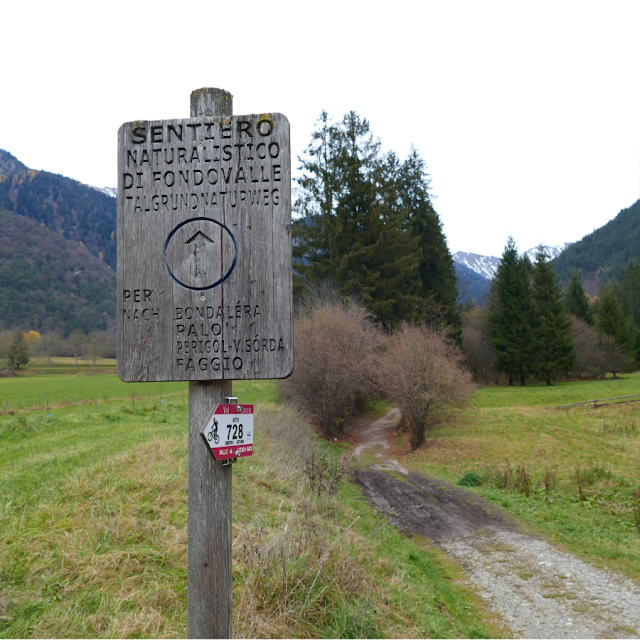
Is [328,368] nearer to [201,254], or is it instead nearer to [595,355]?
[201,254]

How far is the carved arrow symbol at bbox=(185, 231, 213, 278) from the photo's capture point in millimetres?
2160

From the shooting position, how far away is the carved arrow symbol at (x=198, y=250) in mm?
2160

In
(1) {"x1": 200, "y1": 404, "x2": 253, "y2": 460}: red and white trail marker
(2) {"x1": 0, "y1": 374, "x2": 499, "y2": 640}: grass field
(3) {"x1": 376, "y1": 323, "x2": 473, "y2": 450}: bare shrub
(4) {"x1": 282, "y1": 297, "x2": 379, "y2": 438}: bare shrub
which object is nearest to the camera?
(1) {"x1": 200, "y1": 404, "x2": 253, "y2": 460}: red and white trail marker

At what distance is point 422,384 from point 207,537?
18144mm

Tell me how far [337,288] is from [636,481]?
20344 mm

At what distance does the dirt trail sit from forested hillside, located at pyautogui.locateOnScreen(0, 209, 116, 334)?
101 metres

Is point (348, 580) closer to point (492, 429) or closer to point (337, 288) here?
point (492, 429)

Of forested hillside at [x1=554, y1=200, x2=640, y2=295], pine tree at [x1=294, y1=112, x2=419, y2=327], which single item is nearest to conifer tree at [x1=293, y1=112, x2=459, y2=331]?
pine tree at [x1=294, y1=112, x2=419, y2=327]

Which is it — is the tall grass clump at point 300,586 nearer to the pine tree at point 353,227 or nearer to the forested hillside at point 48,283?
the pine tree at point 353,227

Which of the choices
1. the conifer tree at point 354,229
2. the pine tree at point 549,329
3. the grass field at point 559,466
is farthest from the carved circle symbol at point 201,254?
the pine tree at point 549,329

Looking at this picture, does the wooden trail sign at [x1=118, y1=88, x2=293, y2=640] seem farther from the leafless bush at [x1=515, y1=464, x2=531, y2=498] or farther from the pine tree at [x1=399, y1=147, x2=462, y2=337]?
the pine tree at [x1=399, y1=147, x2=462, y2=337]

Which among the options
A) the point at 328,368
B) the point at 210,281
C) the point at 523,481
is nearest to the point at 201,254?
the point at 210,281

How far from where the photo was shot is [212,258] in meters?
2.16

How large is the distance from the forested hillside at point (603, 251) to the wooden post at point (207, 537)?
132 metres
